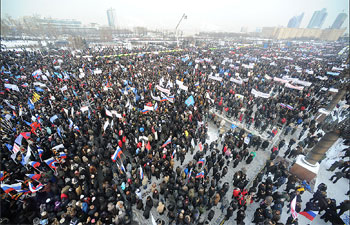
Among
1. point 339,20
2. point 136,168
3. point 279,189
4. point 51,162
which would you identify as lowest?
point 279,189

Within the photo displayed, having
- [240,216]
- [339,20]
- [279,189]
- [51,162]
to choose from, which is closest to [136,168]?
[51,162]

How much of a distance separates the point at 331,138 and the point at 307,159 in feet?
4.98

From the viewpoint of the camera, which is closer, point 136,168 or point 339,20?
point 136,168

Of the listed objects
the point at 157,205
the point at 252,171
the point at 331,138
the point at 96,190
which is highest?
the point at 331,138

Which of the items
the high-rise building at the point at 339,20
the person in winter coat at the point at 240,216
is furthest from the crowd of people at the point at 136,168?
the high-rise building at the point at 339,20

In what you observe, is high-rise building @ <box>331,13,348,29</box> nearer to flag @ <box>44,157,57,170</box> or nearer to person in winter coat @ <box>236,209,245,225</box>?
person in winter coat @ <box>236,209,245,225</box>

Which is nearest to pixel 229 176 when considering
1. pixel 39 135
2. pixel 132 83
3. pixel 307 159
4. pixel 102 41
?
pixel 307 159

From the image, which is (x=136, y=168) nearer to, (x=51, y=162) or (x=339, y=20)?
(x=51, y=162)

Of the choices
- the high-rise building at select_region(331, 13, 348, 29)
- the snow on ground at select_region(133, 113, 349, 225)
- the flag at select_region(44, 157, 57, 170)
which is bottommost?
the snow on ground at select_region(133, 113, 349, 225)

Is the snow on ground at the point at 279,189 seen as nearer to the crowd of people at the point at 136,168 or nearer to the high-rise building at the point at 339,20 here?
the crowd of people at the point at 136,168

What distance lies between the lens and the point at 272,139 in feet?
35.0

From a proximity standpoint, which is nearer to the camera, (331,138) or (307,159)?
(331,138)

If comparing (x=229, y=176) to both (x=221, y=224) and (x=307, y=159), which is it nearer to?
(x=221, y=224)

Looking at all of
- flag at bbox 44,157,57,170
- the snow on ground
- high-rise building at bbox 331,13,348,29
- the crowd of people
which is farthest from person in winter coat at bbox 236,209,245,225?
high-rise building at bbox 331,13,348,29
